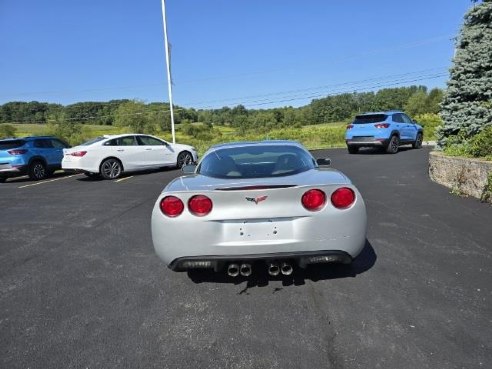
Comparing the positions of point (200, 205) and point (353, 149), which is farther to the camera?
point (353, 149)

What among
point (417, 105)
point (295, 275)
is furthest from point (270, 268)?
point (417, 105)

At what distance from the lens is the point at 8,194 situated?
10.5m

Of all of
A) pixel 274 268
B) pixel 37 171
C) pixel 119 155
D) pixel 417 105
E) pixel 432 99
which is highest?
pixel 432 99

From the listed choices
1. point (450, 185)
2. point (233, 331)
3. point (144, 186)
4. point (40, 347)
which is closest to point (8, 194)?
point (144, 186)

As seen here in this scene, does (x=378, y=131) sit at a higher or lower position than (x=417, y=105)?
lower

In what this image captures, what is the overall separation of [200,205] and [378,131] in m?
14.1

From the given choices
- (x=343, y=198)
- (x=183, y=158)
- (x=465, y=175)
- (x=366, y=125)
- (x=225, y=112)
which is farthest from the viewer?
(x=225, y=112)

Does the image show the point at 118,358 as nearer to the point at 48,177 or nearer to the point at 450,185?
the point at 450,185

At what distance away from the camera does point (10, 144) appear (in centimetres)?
1362

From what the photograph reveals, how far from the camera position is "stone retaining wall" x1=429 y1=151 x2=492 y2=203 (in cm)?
673

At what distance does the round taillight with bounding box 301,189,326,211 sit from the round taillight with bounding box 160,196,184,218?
1.03m

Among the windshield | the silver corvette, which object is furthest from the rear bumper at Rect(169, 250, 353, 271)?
the windshield

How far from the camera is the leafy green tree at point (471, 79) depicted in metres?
9.52

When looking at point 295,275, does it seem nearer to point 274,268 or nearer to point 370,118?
point 274,268
